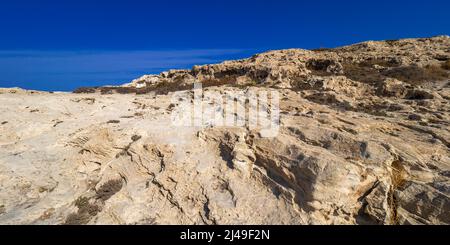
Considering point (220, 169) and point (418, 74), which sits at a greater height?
point (418, 74)

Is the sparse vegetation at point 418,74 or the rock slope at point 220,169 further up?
the sparse vegetation at point 418,74

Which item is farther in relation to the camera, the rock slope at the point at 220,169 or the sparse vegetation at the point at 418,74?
the sparse vegetation at the point at 418,74

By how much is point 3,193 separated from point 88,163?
206cm

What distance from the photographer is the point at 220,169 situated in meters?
7.44

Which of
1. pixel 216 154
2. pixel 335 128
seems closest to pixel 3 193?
pixel 216 154

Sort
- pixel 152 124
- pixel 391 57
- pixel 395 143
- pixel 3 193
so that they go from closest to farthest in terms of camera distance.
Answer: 1. pixel 3 193
2. pixel 395 143
3. pixel 152 124
4. pixel 391 57

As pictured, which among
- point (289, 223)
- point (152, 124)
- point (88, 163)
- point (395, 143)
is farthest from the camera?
point (152, 124)

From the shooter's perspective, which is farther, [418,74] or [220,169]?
[418,74]

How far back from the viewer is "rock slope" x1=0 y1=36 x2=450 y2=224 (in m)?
6.08

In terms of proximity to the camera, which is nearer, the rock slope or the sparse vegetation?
the rock slope

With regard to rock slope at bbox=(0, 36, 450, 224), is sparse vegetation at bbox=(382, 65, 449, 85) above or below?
above

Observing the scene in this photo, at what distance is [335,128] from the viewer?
29.1 ft

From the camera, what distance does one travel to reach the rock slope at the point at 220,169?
Answer: 20.0 ft
